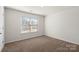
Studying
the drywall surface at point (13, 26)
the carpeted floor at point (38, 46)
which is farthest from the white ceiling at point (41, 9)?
the carpeted floor at point (38, 46)

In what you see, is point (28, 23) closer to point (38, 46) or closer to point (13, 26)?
point (13, 26)

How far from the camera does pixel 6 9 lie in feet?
3.48

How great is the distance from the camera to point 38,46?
119 cm

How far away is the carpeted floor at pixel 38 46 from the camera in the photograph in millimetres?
1129

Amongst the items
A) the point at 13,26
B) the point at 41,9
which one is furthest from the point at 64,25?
the point at 13,26

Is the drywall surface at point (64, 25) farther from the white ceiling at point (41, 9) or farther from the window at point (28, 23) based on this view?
the window at point (28, 23)

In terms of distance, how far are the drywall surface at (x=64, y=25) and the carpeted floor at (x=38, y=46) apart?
11 cm

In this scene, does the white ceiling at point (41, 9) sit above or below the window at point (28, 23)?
above

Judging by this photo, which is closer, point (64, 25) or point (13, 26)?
point (13, 26)

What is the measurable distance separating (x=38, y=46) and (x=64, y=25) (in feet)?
1.98

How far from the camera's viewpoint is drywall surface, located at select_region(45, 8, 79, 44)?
1220 mm

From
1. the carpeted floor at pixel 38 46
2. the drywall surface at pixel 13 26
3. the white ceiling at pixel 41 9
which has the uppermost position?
the white ceiling at pixel 41 9

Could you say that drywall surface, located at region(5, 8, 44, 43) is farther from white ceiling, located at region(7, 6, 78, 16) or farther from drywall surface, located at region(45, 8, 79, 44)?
drywall surface, located at region(45, 8, 79, 44)
